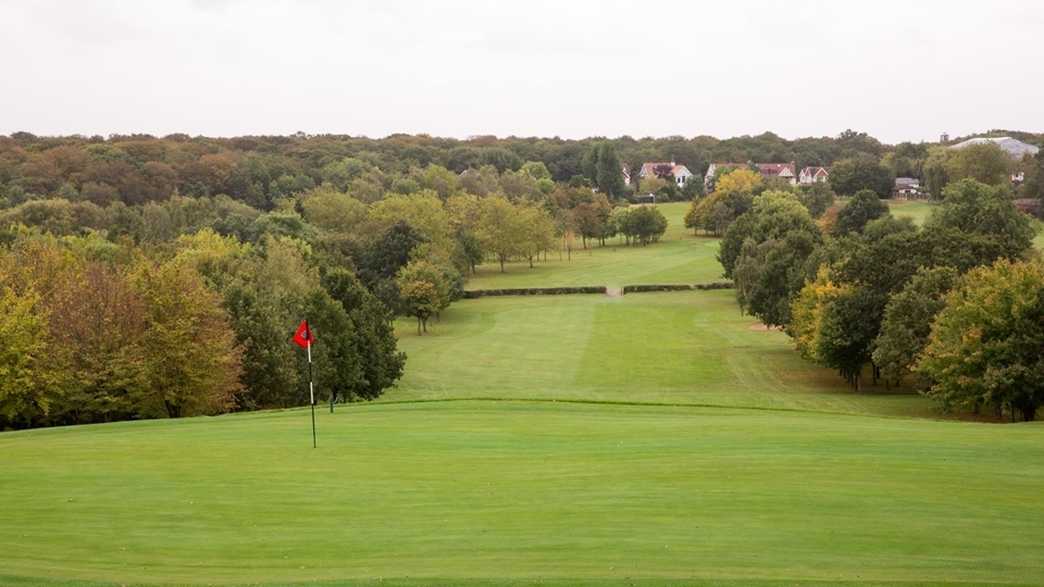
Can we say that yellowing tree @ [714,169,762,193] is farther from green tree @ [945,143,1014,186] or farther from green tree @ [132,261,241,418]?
green tree @ [132,261,241,418]

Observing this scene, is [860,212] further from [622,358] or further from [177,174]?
[177,174]

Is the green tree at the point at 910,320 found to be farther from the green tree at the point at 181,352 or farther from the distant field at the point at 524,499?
the green tree at the point at 181,352

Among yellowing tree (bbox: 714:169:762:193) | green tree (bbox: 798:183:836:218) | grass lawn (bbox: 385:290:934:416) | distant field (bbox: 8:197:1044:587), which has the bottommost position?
grass lawn (bbox: 385:290:934:416)

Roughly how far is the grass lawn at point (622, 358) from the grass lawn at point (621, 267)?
39.4ft

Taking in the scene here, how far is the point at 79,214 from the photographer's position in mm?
110938

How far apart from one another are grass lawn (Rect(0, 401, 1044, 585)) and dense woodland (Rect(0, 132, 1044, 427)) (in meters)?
12.7

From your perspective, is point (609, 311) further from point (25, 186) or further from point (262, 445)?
point (25, 186)

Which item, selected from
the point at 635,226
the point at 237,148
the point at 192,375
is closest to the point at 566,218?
the point at 635,226

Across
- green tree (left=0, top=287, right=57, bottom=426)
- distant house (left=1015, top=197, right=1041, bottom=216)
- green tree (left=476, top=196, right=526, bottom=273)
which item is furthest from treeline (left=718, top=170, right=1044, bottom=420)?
distant house (left=1015, top=197, right=1041, bottom=216)

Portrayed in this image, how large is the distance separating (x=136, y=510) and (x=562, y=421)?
1518 centimetres

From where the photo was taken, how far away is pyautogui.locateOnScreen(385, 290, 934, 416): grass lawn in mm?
53062

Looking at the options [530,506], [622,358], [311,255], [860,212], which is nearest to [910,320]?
[622,358]

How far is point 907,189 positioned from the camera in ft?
596

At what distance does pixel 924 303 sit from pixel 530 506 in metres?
35.6
